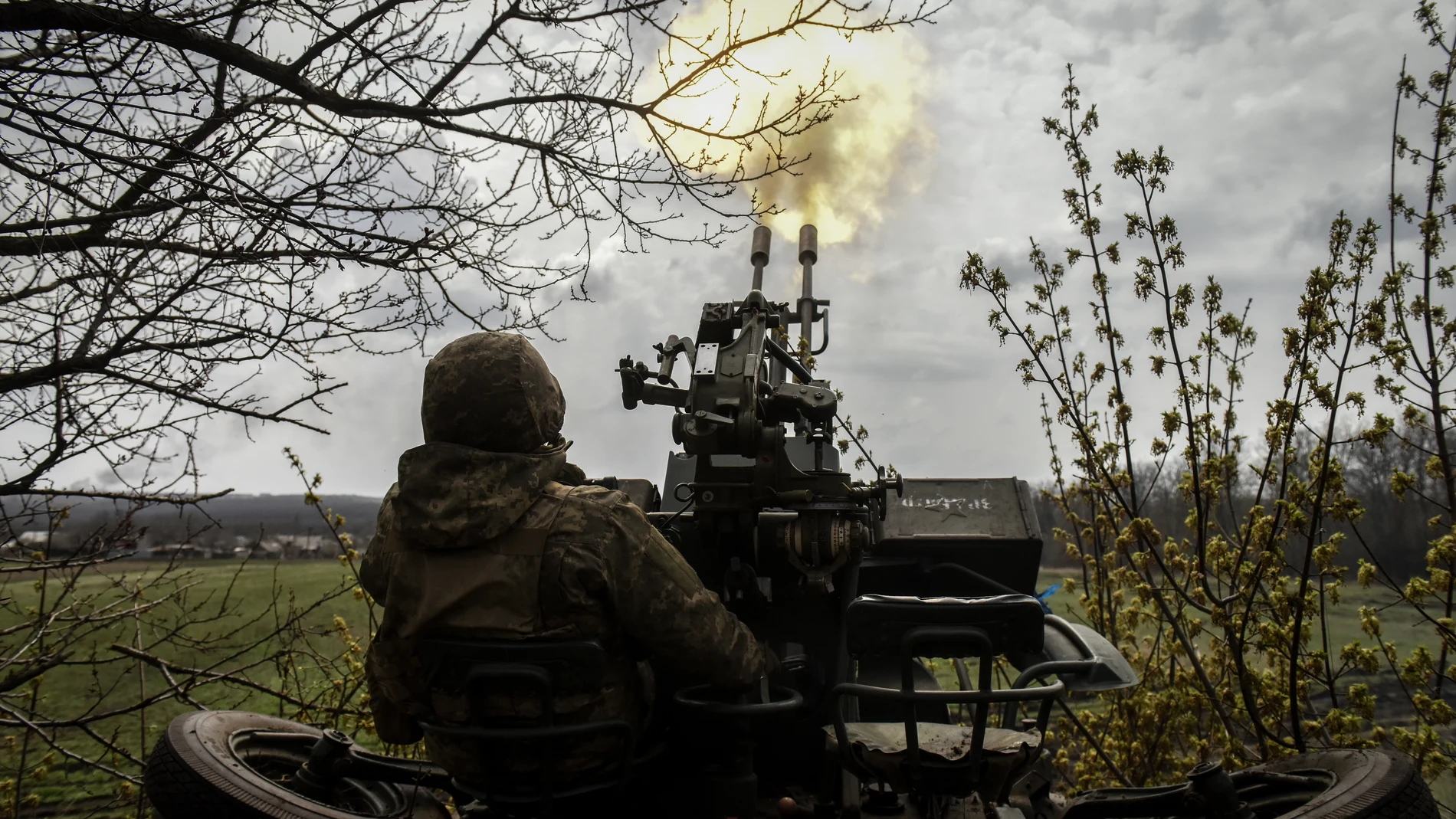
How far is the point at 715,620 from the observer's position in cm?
298

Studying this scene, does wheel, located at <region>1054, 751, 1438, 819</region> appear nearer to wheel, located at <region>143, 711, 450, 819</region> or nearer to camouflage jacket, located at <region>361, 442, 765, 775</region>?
camouflage jacket, located at <region>361, 442, 765, 775</region>

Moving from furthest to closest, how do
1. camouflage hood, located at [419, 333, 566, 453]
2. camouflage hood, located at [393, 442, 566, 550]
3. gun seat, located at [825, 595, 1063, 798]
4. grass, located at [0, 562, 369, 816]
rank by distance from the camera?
grass, located at [0, 562, 369, 816] → camouflage hood, located at [419, 333, 566, 453] → camouflage hood, located at [393, 442, 566, 550] → gun seat, located at [825, 595, 1063, 798]

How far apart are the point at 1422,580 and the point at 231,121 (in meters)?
5.38

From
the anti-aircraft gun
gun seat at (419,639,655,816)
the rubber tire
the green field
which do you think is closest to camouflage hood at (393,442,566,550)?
gun seat at (419,639,655,816)

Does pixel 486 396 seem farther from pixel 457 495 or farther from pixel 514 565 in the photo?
pixel 514 565

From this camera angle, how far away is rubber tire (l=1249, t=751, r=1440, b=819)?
107 inches

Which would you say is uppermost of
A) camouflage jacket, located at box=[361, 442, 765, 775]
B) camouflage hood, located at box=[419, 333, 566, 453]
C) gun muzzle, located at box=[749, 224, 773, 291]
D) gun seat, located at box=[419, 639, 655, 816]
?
gun muzzle, located at box=[749, 224, 773, 291]

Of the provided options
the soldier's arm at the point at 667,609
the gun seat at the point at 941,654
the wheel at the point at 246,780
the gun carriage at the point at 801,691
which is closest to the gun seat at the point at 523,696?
the gun carriage at the point at 801,691

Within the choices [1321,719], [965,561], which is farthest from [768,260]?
[1321,719]

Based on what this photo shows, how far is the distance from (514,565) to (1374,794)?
263 cm

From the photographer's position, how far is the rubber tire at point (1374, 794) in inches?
107

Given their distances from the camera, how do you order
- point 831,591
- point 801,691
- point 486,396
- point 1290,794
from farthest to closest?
point 801,691
point 831,591
point 1290,794
point 486,396

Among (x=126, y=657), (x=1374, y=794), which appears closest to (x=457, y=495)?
(x=126, y=657)

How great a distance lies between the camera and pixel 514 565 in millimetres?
2699
